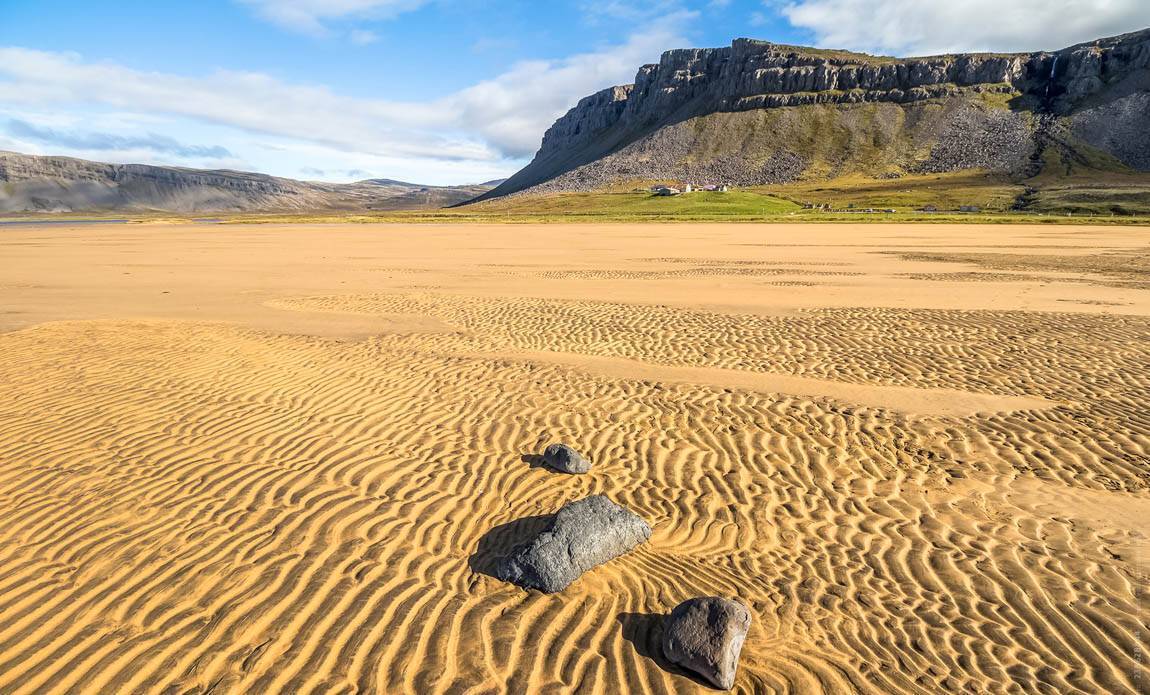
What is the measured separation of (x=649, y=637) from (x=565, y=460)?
3.30m

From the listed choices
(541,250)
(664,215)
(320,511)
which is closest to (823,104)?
(664,215)

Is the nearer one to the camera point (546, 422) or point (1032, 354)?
point (546, 422)

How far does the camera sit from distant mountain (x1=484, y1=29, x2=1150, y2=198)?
137 m

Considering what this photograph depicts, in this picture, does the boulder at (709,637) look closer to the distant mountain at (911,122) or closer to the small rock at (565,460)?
the small rock at (565,460)

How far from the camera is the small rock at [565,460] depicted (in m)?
7.93

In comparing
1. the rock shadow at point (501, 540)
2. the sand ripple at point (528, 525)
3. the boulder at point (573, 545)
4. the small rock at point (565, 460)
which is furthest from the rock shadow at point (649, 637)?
the small rock at point (565, 460)

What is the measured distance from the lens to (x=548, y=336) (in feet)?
52.1

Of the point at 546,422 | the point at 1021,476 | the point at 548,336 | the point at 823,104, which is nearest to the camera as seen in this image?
the point at 1021,476

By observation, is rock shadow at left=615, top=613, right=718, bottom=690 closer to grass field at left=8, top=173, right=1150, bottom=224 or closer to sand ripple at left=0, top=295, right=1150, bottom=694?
sand ripple at left=0, top=295, right=1150, bottom=694

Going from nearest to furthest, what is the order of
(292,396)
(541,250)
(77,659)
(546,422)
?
(77,659) < (546,422) < (292,396) < (541,250)

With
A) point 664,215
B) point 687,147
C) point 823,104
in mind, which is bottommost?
point 664,215

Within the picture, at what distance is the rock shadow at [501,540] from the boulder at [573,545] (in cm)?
16

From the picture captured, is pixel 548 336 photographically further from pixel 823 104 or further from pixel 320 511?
pixel 823 104

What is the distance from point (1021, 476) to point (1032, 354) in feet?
25.9
